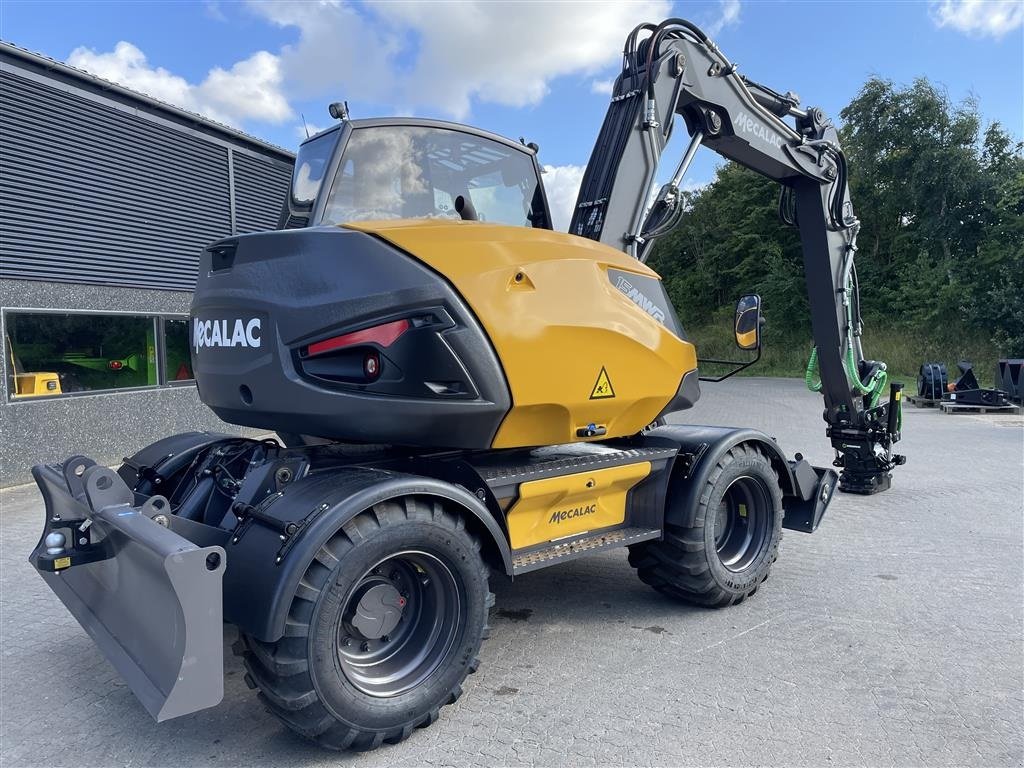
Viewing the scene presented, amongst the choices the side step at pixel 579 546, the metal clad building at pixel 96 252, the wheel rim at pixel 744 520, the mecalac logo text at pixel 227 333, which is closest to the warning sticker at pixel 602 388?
the side step at pixel 579 546

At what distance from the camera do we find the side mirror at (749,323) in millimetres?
4352

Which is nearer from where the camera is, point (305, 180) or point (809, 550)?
point (305, 180)

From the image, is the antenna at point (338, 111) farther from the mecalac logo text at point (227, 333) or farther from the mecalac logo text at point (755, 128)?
the mecalac logo text at point (755, 128)

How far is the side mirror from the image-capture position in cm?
435

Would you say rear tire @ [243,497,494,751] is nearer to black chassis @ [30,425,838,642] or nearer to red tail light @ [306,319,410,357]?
black chassis @ [30,425,838,642]

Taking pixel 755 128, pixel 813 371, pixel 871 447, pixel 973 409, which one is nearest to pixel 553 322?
pixel 755 128

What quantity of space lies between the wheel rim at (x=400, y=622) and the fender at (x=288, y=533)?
0.97ft

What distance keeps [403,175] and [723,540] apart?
315cm

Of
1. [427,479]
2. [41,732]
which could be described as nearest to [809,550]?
[427,479]

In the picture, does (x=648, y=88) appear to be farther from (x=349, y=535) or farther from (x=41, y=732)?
(x=41, y=732)

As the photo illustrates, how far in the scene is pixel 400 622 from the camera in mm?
3336

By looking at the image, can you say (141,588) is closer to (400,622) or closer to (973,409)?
(400,622)

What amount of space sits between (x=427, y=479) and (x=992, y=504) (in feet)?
21.5

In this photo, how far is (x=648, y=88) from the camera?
482 cm
